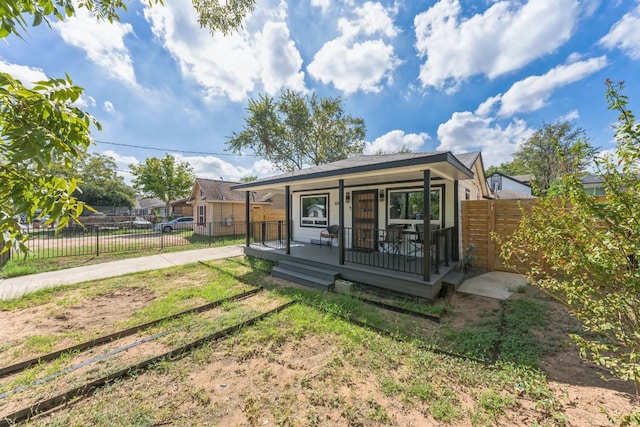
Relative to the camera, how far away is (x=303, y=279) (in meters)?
A: 5.96

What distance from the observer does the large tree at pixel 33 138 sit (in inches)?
39.4

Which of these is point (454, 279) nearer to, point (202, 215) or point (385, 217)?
point (385, 217)

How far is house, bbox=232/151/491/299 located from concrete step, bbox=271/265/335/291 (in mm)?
27

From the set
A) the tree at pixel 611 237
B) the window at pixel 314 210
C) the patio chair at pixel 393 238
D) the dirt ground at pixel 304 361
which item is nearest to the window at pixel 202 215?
the window at pixel 314 210

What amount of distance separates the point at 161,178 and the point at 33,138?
24.4m

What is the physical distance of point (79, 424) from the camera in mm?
2117

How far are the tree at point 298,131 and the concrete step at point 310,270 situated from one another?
16872 mm

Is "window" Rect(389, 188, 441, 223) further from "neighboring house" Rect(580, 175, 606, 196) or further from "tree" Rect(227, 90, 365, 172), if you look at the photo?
"tree" Rect(227, 90, 365, 172)

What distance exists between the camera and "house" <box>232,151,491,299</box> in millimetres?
4773

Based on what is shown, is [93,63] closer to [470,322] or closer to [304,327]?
[304,327]

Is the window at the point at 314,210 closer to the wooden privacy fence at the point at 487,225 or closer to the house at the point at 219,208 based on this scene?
the wooden privacy fence at the point at 487,225

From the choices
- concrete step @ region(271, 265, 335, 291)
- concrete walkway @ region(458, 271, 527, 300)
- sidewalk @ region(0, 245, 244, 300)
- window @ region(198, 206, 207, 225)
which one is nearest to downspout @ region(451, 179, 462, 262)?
concrete walkway @ region(458, 271, 527, 300)

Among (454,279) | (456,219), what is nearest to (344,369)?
(454,279)

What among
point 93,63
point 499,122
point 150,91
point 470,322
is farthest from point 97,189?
point 499,122
